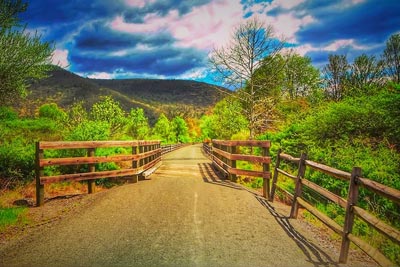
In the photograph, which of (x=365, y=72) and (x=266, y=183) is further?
(x=365, y=72)

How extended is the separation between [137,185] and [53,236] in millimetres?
4597

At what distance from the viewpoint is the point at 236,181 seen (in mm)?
10867

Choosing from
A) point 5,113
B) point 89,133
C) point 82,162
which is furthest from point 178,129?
point 82,162

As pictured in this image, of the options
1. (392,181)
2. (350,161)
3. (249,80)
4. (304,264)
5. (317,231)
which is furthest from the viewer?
(249,80)

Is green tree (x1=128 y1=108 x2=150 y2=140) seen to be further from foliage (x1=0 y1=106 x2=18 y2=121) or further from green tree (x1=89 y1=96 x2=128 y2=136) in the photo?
foliage (x1=0 y1=106 x2=18 y2=121)

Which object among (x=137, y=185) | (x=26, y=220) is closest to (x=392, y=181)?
(x=137, y=185)

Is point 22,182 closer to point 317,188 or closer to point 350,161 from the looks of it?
point 317,188

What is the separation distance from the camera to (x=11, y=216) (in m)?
6.55

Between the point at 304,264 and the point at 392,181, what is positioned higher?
the point at 392,181

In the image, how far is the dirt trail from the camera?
4.24 meters

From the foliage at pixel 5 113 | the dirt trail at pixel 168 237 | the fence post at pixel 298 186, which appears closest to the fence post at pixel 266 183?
the dirt trail at pixel 168 237

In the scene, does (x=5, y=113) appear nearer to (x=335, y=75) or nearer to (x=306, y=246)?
(x=306, y=246)

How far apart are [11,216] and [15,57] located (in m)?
7.88

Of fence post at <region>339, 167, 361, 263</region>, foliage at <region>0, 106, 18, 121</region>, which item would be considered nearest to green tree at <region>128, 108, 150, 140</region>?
foliage at <region>0, 106, 18, 121</region>
